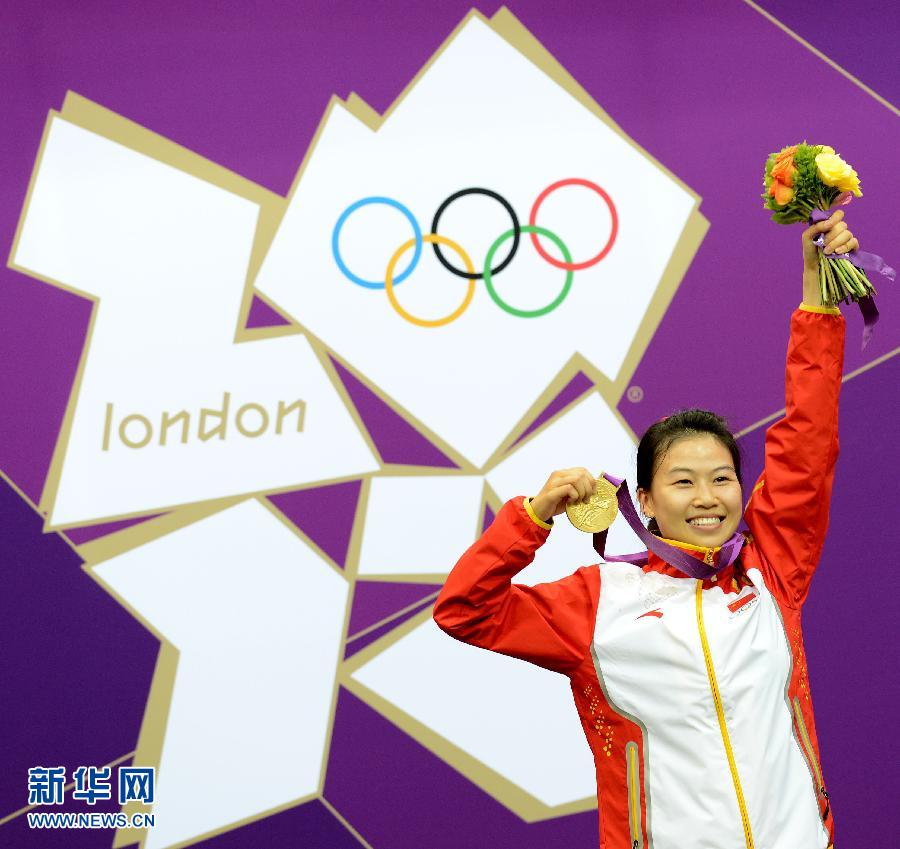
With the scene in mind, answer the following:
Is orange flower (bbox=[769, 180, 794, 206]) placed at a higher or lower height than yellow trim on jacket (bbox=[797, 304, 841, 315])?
higher

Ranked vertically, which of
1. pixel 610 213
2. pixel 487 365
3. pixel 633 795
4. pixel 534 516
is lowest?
pixel 633 795

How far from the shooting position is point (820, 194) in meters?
1.64

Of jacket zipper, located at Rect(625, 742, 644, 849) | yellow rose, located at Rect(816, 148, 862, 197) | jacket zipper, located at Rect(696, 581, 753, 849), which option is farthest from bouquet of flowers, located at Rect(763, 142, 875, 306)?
jacket zipper, located at Rect(625, 742, 644, 849)

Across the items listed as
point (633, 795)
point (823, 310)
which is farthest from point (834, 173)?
point (633, 795)

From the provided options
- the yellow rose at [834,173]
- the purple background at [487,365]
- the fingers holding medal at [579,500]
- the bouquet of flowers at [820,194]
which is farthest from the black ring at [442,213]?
the fingers holding medal at [579,500]

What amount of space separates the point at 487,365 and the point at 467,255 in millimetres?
242

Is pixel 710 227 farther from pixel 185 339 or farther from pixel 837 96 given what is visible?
pixel 185 339

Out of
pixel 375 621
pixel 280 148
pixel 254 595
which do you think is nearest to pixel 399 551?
pixel 375 621

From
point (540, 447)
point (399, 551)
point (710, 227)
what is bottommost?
point (399, 551)

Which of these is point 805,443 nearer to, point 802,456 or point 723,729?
point 802,456

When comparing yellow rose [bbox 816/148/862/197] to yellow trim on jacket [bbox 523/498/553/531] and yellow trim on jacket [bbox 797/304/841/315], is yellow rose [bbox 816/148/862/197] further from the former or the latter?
yellow trim on jacket [bbox 523/498/553/531]

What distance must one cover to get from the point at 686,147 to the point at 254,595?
4.42ft

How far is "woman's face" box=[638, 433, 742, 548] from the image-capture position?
5.20 ft

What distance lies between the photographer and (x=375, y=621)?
2551 mm
